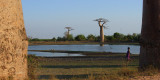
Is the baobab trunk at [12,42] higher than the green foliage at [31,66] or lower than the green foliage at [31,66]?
higher

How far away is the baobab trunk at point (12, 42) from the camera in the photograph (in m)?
5.12

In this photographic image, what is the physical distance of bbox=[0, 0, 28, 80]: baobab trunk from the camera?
5.12 metres

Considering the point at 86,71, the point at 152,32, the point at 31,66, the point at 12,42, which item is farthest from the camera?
the point at 86,71

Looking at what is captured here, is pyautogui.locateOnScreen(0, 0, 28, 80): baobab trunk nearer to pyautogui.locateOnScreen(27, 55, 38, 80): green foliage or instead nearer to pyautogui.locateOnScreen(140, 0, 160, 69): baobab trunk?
pyautogui.locateOnScreen(27, 55, 38, 80): green foliage

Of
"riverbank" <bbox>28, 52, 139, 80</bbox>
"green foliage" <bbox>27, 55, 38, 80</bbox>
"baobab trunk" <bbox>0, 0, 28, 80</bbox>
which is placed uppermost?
"baobab trunk" <bbox>0, 0, 28, 80</bbox>

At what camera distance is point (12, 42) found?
5254 mm

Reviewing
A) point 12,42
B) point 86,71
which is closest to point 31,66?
point 12,42

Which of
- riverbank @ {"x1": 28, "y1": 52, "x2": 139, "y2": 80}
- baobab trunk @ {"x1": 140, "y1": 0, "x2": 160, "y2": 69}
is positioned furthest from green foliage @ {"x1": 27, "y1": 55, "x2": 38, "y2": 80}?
baobab trunk @ {"x1": 140, "y1": 0, "x2": 160, "y2": 69}

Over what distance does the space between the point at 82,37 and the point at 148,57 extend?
63631mm

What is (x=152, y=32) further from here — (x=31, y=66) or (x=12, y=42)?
(x=12, y=42)

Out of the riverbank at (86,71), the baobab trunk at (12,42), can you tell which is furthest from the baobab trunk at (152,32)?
the baobab trunk at (12,42)

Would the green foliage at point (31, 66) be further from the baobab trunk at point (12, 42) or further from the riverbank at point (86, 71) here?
the baobab trunk at point (12, 42)

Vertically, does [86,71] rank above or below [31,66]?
below

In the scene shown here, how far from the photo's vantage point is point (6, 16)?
520cm
